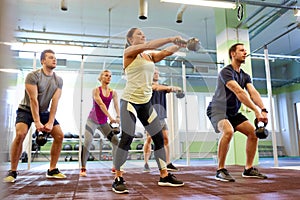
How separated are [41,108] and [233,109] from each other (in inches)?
75.2

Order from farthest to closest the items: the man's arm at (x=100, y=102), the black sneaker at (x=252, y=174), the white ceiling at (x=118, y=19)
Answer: the white ceiling at (x=118, y=19), the man's arm at (x=100, y=102), the black sneaker at (x=252, y=174)

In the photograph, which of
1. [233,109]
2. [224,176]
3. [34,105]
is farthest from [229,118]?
[34,105]

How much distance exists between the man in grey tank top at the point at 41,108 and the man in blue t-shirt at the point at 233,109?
1.58 metres

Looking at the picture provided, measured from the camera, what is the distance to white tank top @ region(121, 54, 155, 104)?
6.98 feet

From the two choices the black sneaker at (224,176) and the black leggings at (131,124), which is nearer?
the black leggings at (131,124)

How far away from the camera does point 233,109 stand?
8.84 feet

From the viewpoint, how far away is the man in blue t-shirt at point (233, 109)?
2.54 m

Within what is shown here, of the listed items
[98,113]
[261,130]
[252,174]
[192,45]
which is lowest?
[252,174]

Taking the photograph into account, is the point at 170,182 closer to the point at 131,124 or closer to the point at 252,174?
the point at 131,124

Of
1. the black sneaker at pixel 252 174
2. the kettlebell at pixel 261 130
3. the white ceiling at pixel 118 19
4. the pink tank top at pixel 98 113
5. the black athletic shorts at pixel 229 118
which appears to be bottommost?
the black sneaker at pixel 252 174

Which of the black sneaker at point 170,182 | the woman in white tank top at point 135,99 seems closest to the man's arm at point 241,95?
the woman in white tank top at point 135,99

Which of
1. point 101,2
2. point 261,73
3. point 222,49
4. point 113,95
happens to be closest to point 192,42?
point 113,95

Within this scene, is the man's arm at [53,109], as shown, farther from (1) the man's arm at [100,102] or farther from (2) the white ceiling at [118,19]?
(2) the white ceiling at [118,19]

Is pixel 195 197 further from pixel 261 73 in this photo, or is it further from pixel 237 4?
pixel 261 73
